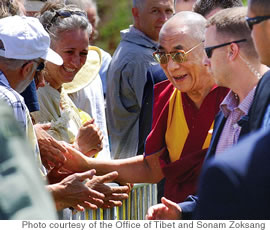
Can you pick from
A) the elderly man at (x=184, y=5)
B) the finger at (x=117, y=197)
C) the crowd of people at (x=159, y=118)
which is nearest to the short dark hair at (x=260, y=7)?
the crowd of people at (x=159, y=118)

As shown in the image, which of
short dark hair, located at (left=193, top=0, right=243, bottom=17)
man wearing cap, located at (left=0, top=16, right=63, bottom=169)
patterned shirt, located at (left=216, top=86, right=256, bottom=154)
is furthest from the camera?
short dark hair, located at (left=193, top=0, right=243, bottom=17)

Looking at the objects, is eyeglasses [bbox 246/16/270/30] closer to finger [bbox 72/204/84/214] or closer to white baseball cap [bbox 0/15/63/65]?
white baseball cap [bbox 0/15/63/65]

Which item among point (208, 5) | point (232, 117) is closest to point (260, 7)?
point (232, 117)

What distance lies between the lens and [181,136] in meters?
3.50

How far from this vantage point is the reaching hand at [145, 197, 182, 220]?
2.89 m

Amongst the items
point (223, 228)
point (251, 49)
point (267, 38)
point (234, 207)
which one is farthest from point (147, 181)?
point (234, 207)

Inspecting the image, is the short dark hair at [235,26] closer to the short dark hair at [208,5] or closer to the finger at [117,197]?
the finger at [117,197]

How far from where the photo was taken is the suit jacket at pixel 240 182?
1.25 m

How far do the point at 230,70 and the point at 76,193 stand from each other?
107cm

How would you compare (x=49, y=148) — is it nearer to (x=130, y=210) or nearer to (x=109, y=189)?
(x=109, y=189)

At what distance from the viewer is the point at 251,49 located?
8.98 ft

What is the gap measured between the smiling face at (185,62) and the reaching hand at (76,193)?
0.77 m

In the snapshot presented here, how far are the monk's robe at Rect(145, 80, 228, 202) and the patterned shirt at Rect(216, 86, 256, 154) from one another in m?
0.57

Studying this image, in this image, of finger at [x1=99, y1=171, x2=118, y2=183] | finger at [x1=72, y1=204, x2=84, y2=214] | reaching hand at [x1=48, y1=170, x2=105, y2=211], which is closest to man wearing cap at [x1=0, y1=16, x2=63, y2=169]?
reaching hand at [x1=48, y1=170, x2=105, y2=211]
